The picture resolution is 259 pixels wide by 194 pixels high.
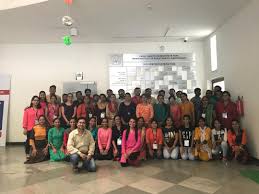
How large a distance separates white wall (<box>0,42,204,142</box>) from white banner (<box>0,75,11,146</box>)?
0.45ft

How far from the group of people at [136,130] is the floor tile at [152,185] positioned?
3.36ft

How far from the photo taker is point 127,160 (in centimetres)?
487

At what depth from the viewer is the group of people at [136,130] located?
16.5ft

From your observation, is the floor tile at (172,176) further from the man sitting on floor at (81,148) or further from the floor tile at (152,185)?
the man sitting on floor at (81,148)

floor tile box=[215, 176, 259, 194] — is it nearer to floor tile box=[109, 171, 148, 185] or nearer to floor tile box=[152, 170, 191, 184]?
floor tile box=[152, 170, 191, 184]

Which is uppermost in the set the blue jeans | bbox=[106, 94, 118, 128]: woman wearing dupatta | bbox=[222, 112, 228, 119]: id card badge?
bbox=[106, 94, 118, 128]: woman wearing dupatta

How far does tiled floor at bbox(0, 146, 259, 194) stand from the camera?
3.51 meters

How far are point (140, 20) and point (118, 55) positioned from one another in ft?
6.87

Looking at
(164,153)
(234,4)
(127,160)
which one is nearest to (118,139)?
(127,160)

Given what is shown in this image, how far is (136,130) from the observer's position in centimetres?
521

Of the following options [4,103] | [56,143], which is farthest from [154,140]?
[4,103]

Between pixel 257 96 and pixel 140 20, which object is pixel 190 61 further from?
pixel 257 96

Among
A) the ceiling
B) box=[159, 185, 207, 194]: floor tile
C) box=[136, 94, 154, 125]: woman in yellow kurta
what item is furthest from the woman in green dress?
box=[159, 185, 207, 194]: floor tile

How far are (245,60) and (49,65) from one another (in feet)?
17.7
